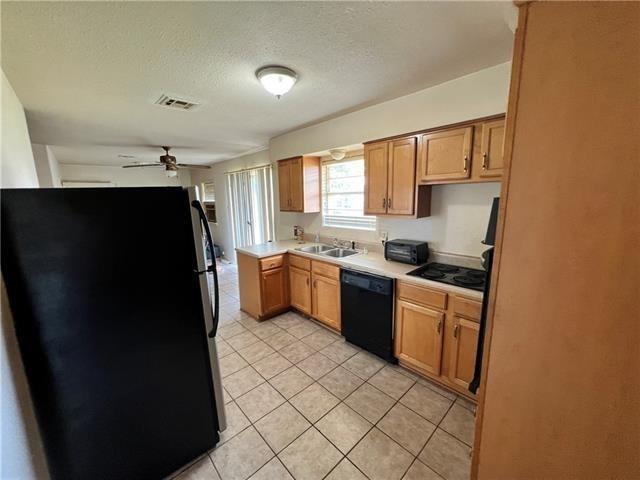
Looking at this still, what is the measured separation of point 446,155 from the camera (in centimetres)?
209

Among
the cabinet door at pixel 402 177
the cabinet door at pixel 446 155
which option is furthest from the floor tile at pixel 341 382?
the cabinet door at pixel 446 155

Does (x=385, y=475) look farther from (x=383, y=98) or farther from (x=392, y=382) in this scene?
(x=383, y=98)

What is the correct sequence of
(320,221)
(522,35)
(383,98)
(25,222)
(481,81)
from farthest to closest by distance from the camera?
(320,221) → (383,98) → (481,81) → (25,222) → (522,35)

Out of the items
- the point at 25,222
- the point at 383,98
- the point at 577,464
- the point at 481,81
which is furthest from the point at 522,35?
the point at 25,222

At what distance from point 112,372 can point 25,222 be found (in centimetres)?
77

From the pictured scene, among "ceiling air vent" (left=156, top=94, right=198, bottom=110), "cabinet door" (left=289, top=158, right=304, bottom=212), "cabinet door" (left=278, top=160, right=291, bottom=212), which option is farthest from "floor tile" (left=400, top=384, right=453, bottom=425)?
"ceiling air vent" (left=156, top=94, right=198, bottom=110)

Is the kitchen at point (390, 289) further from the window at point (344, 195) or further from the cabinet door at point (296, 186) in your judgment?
the cabinet door at point (296, 186)

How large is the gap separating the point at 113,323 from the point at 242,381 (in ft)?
4.47

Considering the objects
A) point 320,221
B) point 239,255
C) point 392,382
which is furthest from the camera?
point 320,221

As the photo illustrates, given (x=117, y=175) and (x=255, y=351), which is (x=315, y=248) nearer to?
(x=255, y=351)

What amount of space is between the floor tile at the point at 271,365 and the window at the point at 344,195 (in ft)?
5.70

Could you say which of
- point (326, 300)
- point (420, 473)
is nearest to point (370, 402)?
point (420, 473)

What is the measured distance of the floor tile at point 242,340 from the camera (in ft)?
9.15

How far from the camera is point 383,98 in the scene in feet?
7.68
